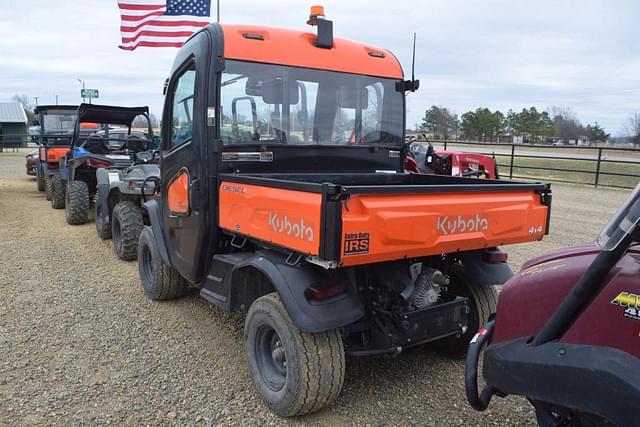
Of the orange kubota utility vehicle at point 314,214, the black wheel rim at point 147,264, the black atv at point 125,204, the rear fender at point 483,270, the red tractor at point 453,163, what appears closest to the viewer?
the orange kubota utility vehicle at point 314,214

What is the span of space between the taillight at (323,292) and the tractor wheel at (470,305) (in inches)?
48.0

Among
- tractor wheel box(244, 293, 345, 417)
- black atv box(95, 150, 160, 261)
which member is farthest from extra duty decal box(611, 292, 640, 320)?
black atv box(95, 150, 160, 261)

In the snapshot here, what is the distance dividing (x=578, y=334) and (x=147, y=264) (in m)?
4.26

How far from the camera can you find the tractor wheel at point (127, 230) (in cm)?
645

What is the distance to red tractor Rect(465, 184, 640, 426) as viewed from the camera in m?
1.73

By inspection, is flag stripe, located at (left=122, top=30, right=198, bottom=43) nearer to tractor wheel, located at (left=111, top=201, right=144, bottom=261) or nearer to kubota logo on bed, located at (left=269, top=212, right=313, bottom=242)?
tractor wheel, located at (left=111, top=201, right=144, bottom=261)

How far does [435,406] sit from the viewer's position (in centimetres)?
322

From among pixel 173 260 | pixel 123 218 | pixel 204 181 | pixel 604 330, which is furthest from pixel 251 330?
pixel 123 218

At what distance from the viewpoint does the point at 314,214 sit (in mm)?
2590

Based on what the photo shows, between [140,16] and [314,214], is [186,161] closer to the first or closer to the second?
[314,214]

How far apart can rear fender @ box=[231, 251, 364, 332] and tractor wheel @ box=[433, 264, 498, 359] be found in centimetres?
112

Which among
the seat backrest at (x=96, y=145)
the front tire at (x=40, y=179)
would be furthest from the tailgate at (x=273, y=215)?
the front tire at (x=40, y=179)

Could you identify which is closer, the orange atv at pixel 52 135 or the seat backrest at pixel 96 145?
the seat backrest at pixel 96 145

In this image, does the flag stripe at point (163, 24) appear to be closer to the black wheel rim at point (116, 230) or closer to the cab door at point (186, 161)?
the black wheel rim at point (116, 230)
